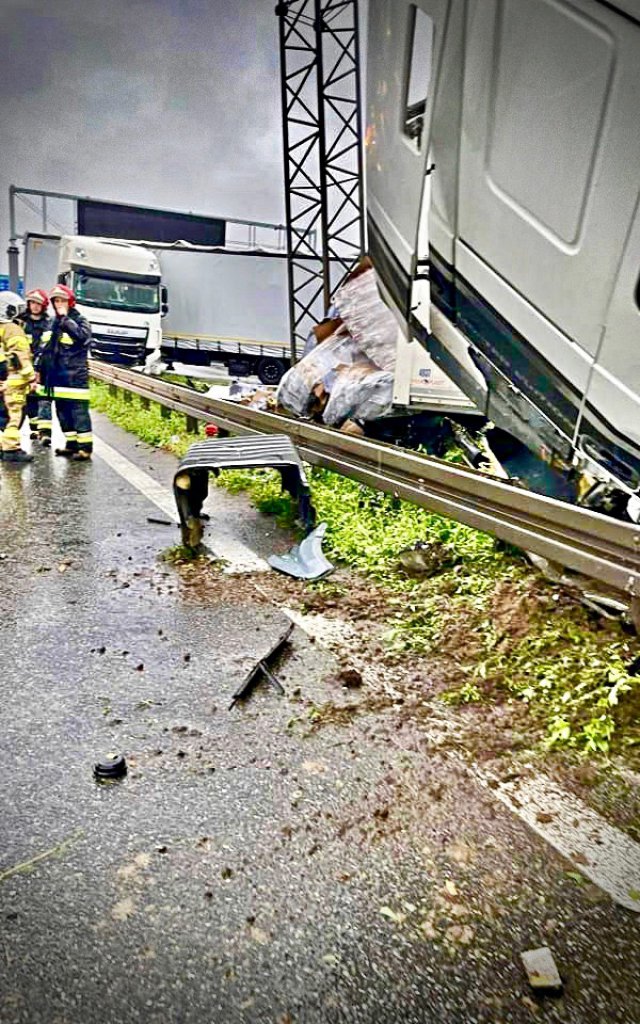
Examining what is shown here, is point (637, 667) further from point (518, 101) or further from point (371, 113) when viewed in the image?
point (371, 113)

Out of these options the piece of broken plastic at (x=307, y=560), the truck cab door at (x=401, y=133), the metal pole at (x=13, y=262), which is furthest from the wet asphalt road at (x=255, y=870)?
the metal pole at (x=13, y=262)

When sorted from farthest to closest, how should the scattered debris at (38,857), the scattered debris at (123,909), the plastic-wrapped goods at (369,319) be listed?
the plastic-wrapped goods at (369,319) < the scattered debris at (38,857) < the scattered debris at (123,909)

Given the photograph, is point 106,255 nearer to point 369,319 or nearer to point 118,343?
point 118,343

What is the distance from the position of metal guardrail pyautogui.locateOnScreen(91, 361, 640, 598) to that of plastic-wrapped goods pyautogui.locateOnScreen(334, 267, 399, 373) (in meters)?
1.18

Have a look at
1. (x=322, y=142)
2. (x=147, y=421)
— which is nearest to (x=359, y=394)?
(x=147, y=421)

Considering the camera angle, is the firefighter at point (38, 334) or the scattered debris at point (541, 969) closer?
the scattered debris at point (541, 969)

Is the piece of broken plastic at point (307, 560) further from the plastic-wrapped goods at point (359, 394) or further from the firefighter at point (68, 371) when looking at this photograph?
the firefighter at point (68, 371)

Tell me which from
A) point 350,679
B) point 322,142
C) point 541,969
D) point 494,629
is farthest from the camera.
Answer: point 322,142

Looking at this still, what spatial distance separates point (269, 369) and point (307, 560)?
723 inches

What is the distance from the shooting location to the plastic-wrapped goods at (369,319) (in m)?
6.64

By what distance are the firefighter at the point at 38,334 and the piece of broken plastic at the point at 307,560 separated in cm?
532

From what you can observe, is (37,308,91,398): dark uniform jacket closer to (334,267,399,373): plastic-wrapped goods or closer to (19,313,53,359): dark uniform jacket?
(19,313,53,359): dark uniform jacket

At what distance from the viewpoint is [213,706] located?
103 inches

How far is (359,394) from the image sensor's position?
653 centimetres
